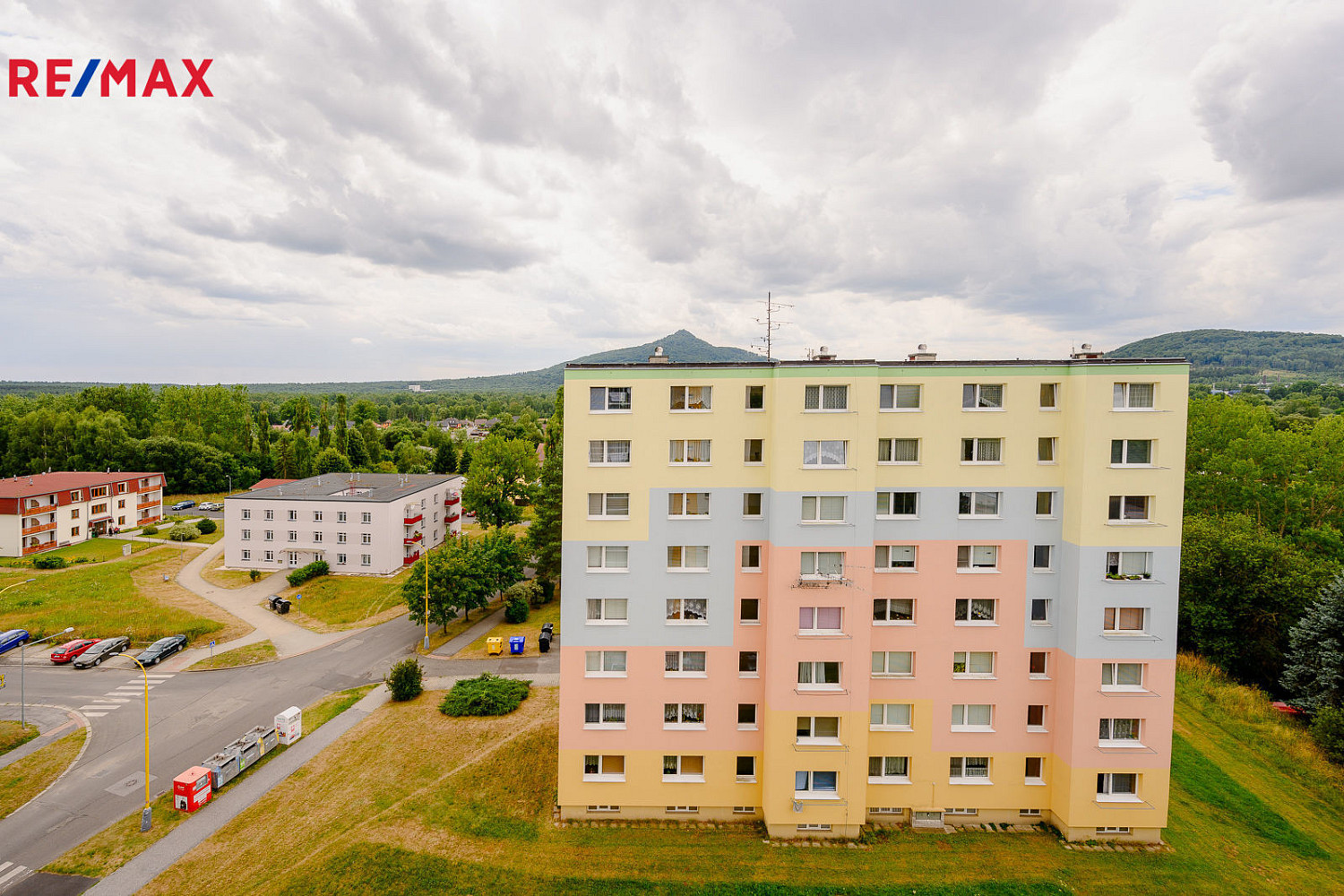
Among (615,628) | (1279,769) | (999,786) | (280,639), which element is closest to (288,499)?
(280,639)

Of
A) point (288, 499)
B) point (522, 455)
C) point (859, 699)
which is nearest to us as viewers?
point (859, 699)

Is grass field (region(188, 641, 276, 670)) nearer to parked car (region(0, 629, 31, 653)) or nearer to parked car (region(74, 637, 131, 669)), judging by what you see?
parked car (region(74, 637, 131, 669))

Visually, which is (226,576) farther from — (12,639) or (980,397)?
(980,397)

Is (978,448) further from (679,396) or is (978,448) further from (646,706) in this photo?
(646,706)

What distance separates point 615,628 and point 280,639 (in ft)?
115

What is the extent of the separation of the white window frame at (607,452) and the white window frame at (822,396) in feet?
23.6

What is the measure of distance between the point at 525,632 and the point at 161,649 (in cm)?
2445

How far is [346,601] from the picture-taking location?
52469 mm

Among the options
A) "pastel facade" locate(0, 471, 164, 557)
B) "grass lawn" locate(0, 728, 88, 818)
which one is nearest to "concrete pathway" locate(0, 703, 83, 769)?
"grass lawn" locate(0, 728, 88, 818)

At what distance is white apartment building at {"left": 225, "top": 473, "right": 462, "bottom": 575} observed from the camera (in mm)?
59219

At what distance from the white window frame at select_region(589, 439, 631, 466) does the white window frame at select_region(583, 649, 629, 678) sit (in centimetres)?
771

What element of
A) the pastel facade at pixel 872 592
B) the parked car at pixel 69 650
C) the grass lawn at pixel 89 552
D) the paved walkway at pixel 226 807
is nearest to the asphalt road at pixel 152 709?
the parked car at pixel 69 650

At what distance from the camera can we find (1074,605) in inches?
898

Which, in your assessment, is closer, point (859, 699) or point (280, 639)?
point (859, 699)
